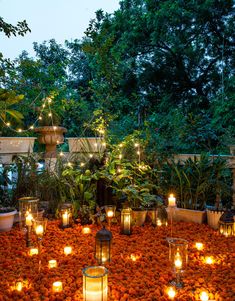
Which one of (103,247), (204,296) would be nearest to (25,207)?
(103,247)

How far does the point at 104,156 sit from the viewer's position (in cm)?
370

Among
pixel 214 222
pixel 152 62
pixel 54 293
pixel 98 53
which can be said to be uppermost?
pixel 152 62

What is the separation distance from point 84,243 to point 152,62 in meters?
6.85

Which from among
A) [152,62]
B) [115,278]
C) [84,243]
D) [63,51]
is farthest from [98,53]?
[63,51]

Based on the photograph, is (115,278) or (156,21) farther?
(156,21)

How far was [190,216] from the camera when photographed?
3.44 m

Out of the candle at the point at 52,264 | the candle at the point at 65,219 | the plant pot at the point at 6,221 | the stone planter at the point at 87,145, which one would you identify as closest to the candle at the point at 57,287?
the candle at the point at 52,264

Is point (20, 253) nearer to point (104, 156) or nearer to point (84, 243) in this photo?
point (84, 243)

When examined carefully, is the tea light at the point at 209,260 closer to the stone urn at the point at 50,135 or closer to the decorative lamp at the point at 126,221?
the decorative lamp at the point at 126,221

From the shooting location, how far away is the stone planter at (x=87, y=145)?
3943 mm

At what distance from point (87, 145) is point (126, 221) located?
4.96 feet

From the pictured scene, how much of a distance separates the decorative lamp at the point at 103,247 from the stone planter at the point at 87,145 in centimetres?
168

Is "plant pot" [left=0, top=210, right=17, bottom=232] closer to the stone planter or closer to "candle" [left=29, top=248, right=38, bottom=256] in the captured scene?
"candle" [left=29, top=248, right=38, bottom=256]

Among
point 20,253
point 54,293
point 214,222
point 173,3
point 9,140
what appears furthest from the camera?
point 173,3
